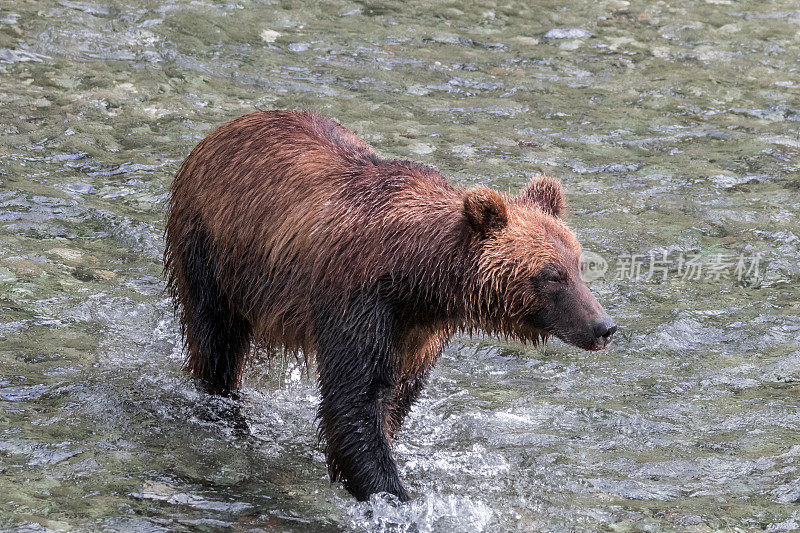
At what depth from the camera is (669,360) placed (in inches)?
300

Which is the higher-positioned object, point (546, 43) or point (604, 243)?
point (546, 43)

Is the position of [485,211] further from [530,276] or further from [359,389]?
[359,389]

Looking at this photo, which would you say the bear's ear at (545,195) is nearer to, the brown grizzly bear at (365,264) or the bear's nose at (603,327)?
the brown grizzly bear at (365,264)

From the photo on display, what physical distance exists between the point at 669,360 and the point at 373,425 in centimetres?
297

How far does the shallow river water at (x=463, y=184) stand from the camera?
5.82m

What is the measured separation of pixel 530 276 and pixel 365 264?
2.89 feet

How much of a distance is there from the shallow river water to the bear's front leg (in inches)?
9.4

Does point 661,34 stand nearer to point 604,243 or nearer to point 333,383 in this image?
point 604,243

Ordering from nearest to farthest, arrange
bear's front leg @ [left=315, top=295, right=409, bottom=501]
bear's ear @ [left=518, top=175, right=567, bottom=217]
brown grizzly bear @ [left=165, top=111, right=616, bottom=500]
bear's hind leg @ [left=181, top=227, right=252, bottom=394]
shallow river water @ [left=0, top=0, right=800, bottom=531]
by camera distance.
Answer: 1. brown grizzly bear @ [left=165, top=111, right=616, bottom=500]
2. bear's front leg @ [left=315, top=295, right=409, bottom=501]
3. bear's ear @ [left=518, top=175, right=567, bottom=217]
4. shallow river water @ [left=0, top=0, right=800, bottom=531]
5. bear's hind leg @ [left=181, top=227, right=252, bottom=394]

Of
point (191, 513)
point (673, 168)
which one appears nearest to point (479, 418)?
point (191, 513)

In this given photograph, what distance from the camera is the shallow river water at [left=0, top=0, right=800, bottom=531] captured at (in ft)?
19.1

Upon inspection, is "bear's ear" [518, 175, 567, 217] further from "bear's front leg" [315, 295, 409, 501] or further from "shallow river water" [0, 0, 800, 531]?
"shallow river water" [0, 0, 800, 531]

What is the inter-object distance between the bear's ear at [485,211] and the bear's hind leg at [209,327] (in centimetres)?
185

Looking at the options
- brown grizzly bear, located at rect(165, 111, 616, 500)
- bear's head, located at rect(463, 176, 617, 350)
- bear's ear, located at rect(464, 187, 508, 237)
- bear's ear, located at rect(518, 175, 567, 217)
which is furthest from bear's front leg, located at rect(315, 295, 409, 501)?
bear's ear, located at rect(518, 175, 567, 217)
